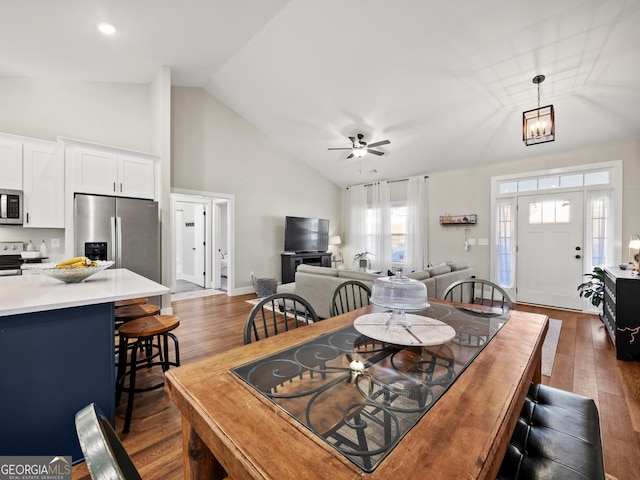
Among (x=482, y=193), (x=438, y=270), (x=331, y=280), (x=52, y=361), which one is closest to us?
(x=52, y=361)

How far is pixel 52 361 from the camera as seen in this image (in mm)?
1452

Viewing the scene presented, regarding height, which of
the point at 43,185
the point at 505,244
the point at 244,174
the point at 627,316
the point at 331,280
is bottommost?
the point at 627,316

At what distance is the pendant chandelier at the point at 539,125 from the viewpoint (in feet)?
9.06

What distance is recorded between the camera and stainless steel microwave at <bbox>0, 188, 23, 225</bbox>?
3.15 m

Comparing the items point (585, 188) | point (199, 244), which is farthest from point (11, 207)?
point (585, 188)

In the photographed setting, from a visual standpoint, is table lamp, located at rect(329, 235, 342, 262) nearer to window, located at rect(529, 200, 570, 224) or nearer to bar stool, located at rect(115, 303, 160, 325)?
window, located at rect(529, 200, 570, 224)

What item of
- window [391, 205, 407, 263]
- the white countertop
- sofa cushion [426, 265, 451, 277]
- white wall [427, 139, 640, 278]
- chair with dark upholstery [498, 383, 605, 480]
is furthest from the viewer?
window [391, 205, 407, 263]

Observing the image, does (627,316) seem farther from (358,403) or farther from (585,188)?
(358,403)

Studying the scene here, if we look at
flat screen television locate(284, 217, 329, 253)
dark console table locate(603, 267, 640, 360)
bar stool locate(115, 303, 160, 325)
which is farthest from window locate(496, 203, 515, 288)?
bar stool locate(115, 303, 160, 325)

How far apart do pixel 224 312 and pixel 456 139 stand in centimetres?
478

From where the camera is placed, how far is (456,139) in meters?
4.92

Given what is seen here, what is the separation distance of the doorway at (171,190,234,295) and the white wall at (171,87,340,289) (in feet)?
1.22

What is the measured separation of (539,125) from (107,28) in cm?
455

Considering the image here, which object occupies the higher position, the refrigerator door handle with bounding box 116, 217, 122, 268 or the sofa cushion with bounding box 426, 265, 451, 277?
the refrigerator door handle with bounding box 116, 217, 122, 268
